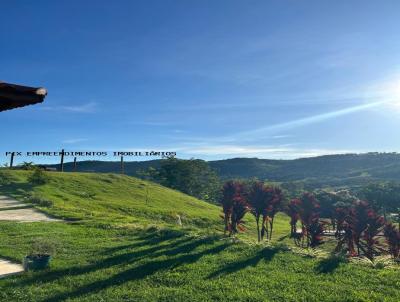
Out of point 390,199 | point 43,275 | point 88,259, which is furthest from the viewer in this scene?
point 390,199

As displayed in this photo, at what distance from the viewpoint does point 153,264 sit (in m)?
16.5

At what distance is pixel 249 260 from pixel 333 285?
183 inches

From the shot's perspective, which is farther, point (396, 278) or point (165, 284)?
point (396, 278)

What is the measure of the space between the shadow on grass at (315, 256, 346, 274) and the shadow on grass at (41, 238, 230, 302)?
4972 millimetres

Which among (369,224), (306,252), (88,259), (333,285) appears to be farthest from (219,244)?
(369,224)

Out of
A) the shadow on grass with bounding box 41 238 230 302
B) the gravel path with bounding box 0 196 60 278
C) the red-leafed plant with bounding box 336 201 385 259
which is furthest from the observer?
the gravel path with bounding box 0 196 60 278

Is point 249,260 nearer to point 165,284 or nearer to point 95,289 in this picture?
point 165,284

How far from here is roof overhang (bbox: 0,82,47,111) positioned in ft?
17.9

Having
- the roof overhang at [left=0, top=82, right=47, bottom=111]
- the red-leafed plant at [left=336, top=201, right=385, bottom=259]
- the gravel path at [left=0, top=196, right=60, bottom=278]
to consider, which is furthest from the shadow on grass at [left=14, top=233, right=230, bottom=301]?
the gravel path at [left=0, top=196, right=60, bottom=278]

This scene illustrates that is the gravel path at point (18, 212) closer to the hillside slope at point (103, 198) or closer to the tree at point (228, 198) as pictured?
the hillside slope at point (103, 198)

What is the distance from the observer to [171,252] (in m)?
19.1

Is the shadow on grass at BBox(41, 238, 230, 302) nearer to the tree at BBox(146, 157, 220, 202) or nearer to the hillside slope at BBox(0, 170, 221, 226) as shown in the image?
the hillside slope at BBox(0, 170, 221, 226)

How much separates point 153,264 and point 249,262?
13.4 ft

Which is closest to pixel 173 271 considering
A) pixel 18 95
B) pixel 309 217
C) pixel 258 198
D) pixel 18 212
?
pixel 18 95
